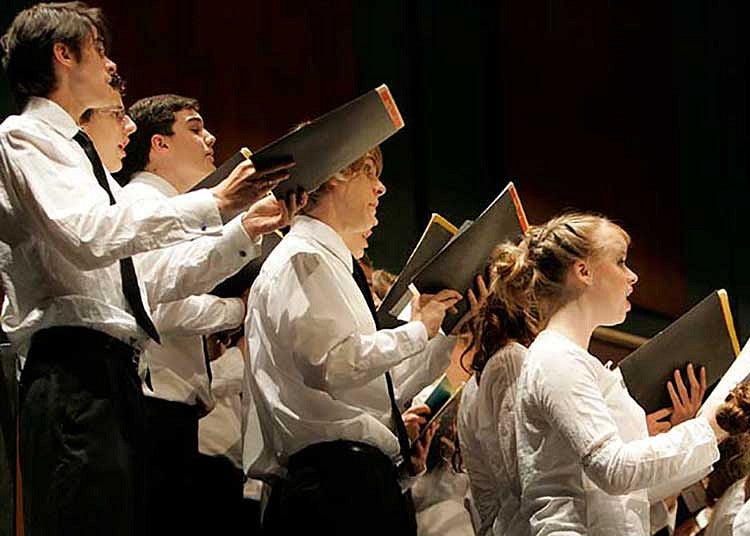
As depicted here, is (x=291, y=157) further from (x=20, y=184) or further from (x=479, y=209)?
(x=479, y=209)

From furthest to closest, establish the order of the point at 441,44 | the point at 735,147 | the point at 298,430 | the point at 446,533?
1. the point at 441,44
2. the point at 735,147
3. the point at 446,533
4. the point at 298,430

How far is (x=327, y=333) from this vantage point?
306 cm

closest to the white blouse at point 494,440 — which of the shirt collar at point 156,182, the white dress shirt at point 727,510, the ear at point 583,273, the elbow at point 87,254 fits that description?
the ear at point 583,273

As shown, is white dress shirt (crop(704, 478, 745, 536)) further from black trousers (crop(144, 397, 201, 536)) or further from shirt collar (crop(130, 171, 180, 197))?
shirt collar (crop(130, 171, 180, 197))

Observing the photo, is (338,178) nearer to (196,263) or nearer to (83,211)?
(196,263)

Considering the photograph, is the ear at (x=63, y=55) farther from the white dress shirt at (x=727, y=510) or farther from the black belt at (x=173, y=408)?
the white dress shirt at (x=727, y=510)

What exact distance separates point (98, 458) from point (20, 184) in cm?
53

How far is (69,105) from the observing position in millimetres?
2920

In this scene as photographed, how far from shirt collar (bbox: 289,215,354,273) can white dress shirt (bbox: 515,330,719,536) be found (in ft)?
1.86

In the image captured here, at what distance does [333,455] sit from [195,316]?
0.51 metres

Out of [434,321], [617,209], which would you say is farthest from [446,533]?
[617,209]

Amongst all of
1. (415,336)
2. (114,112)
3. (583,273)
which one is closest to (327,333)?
(415,336)

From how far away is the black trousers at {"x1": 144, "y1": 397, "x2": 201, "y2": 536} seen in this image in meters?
3.34

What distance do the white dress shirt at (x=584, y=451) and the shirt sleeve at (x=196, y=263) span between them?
65 centimetres
